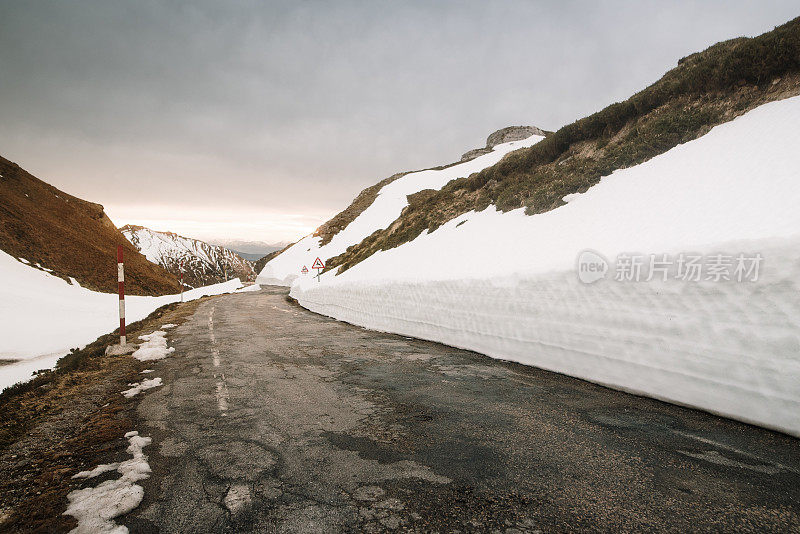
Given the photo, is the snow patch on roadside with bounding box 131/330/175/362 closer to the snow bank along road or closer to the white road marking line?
the white road marking line

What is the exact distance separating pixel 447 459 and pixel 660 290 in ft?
12.3

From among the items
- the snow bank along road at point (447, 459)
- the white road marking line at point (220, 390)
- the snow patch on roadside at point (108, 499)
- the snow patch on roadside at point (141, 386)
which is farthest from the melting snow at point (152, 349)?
the snow patch on roadside at point (108, 499)

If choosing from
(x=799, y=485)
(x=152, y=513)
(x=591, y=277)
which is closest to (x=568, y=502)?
(x=799, y=485)

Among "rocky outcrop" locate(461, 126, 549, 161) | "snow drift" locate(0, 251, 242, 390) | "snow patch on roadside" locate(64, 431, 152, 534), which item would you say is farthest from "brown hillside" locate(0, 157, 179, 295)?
"rocky outcrop" locate(461, 126, 549, 161)

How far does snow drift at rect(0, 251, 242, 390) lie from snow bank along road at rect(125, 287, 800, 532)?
594 centimetres

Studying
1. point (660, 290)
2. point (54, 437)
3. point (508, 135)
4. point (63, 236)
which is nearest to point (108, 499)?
point (54, 437)

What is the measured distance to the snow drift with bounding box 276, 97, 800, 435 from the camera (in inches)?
153

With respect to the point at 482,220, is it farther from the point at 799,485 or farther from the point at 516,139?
the point at 516,139

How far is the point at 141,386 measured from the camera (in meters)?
5.23

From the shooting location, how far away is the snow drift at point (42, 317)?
9695 millimetres

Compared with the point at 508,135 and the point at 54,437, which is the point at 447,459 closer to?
the point at 54,437

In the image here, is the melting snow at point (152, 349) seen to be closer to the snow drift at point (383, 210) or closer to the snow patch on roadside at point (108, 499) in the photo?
the snow patch on roadside at point (108, 499)

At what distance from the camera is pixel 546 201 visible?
1169cm

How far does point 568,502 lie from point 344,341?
6.88 m
